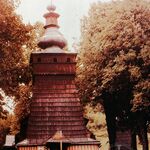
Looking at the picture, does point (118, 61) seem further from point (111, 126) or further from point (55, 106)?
point (111, 126)

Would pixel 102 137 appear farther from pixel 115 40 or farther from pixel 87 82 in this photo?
pixel 115 40

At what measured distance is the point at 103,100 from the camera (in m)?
39.7

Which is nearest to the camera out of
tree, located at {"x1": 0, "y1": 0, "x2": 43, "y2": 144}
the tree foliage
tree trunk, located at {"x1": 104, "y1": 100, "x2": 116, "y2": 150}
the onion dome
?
tree, located at {"x1": 0, "y1": 0, "x2": 43, "y2": 144}

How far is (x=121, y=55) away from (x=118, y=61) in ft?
Answer: 1.77

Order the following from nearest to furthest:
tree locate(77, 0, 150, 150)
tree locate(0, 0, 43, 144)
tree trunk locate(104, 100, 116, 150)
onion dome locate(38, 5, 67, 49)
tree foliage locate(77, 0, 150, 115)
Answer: tree locate(0, 0, 43, 144) → tree foliage locate(77, 0, 150, 115) → tree locate(77, 0, 150, 150) → onion dome locate(38, 5, 67, 49) → tree trunk locate(104, 100, 116, 150)

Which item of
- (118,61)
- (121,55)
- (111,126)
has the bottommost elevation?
(111,126)

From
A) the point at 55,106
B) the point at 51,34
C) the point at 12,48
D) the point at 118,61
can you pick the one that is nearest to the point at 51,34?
the point at 51,34

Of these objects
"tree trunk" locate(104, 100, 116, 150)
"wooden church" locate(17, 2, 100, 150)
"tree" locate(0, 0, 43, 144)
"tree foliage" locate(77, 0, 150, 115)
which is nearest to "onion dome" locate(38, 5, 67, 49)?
"wooden church" locate(17, 2, 100, 150)

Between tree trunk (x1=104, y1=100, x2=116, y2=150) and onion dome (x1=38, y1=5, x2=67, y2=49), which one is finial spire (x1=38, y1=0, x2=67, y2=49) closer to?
onion dome (x1=38, y1=5, x2=67, y2=49)

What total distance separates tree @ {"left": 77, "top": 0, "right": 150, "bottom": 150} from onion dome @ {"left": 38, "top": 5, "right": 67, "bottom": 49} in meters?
3.23

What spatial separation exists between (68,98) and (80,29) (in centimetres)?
1141

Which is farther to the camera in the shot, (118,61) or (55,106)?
(118,61)

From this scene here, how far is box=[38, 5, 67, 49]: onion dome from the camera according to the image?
1400 inches

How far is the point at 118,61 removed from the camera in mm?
33688
